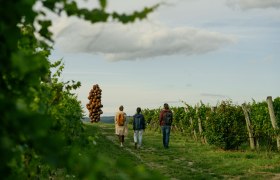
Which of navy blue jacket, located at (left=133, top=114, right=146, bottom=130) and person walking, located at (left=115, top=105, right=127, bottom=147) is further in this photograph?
person walking, located at (left=115, top=105, right=127, bottom=147)

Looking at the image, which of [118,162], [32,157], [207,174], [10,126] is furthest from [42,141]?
[207,174]

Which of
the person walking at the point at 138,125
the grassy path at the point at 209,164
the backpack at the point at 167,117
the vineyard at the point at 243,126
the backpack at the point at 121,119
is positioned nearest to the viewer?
the grassy path at the point at 209,164

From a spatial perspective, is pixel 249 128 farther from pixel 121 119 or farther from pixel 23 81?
pixel 23 81

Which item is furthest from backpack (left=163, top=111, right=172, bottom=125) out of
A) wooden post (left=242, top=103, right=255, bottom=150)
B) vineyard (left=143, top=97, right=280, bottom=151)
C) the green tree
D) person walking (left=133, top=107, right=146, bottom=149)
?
the green tree

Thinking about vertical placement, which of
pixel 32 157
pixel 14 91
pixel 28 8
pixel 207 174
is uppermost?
pixel 28 8

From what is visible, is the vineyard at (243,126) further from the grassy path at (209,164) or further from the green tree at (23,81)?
the green tree at (23,81)

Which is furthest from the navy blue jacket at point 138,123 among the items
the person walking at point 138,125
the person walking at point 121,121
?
the person walking at point 121,121

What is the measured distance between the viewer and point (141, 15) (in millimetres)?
2719

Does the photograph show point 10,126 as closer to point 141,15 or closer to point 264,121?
point 141,15

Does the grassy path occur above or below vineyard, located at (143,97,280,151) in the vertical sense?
below

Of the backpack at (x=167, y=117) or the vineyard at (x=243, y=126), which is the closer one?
the vineyard at (x=243, y=126)

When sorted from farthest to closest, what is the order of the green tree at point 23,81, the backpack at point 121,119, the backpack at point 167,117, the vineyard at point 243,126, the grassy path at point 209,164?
1. the backpack at point 121,119
2. the backpack at point 167,117
3. the vineyard at point 243,126
4. the grassy path at point 209,164
5. the green tree at point 23,81

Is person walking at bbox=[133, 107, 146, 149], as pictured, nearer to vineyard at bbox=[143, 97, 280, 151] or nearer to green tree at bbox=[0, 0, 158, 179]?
vineyard at bbox=[143, 97, 280, 151]

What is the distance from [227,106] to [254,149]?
2.84 metres
